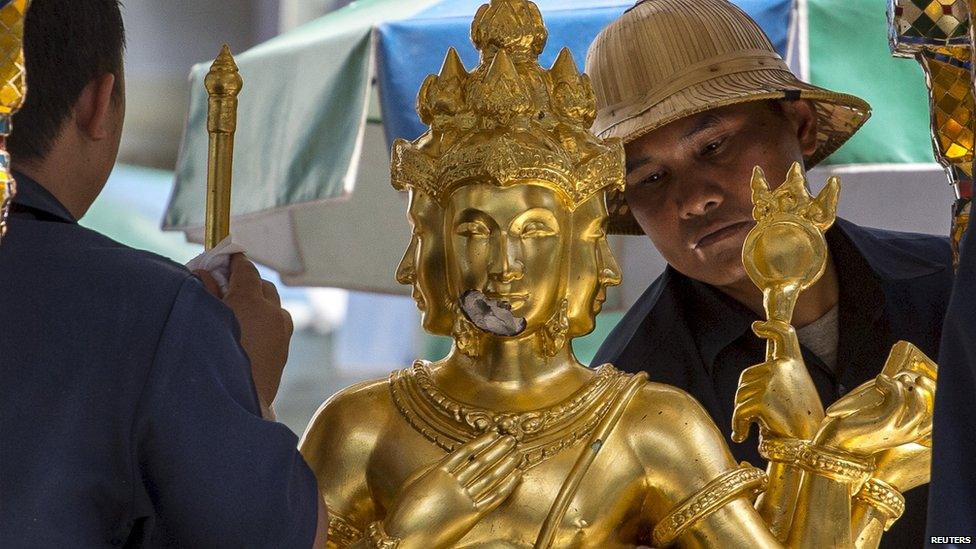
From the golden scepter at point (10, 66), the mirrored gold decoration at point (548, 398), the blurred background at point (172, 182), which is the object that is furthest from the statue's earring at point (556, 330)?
the blurred background at point (172, 182)

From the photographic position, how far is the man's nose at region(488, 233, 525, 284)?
6.23 feet

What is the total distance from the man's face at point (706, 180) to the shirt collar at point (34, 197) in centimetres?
114

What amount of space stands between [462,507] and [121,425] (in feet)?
1.41

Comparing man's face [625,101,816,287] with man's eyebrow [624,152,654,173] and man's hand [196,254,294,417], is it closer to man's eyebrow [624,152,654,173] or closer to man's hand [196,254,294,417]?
man's eyebrow [624,152,654,173]

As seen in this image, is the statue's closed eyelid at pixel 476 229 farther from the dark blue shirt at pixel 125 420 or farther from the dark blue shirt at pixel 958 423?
the dark blue shirt at pixel 958 423

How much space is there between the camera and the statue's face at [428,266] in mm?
1979

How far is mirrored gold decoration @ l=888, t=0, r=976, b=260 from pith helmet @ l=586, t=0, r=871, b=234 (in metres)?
0.51

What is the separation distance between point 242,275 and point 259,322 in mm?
74

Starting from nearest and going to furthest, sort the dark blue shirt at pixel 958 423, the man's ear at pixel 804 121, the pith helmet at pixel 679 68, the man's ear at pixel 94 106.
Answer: the dark blue shirt at pixel 958 423, the man's ear at pixel 94 106, the pith helmet at pixel 679 68, the man's ear at pixel 804 121

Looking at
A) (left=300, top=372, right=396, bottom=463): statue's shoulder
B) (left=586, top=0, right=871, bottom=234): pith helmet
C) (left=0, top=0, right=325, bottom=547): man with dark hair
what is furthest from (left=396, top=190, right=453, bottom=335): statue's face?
(left=586, top=0, right=871, bottom=234): pith helmet

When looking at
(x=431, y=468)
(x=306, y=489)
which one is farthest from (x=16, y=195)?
(x=431, y=468)

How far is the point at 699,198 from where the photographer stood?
8.17ft

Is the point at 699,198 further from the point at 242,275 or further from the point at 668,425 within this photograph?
the point at 242,275

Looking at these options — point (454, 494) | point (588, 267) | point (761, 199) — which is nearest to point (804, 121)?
point (761, 199)
